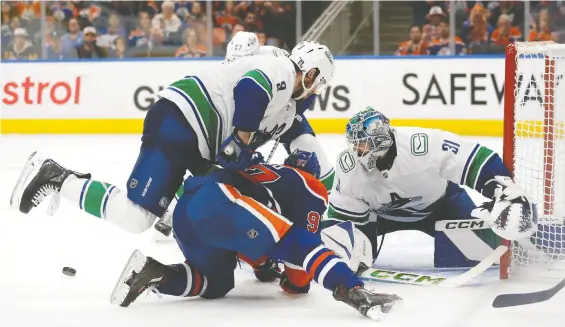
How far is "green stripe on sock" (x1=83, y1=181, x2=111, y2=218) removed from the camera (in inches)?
135

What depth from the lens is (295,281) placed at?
3.32 metres

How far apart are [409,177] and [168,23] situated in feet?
20.8

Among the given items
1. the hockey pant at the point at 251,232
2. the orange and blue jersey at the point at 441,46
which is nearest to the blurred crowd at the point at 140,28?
the orange and blue jersey at the point at 441,46

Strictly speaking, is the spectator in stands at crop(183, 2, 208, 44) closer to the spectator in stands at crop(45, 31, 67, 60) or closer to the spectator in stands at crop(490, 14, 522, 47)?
the spectator in stands at crop(45, 31, 67, 60)

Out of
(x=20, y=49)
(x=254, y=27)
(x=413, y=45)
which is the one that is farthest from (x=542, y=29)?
(x=20, y=49)

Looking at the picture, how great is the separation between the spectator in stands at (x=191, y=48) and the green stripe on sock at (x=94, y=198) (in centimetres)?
615

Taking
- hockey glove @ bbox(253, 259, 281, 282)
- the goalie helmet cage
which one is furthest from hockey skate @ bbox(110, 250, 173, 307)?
the goalie helmet cage

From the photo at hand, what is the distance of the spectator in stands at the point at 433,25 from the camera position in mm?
9133

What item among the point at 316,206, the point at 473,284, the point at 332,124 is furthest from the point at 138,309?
the point at 332,124

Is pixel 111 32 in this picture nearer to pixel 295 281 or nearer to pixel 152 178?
pixel 152 178

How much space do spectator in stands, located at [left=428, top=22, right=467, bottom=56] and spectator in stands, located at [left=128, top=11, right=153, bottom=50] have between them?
274 cm

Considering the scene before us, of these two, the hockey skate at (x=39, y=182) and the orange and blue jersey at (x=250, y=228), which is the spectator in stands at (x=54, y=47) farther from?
the orange and blue jersey at (x=250, y=228)

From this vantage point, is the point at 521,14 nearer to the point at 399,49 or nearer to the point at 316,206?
the point at 399,49

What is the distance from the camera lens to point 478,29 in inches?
357
